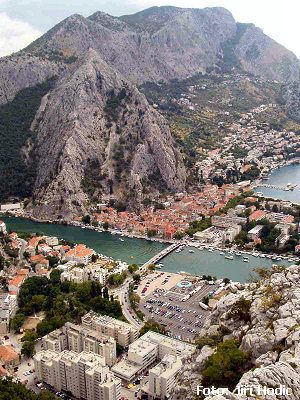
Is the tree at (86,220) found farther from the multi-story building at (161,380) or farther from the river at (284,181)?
the multi-story building at (161,380)

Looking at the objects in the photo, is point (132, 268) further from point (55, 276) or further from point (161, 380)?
point (161, 380)

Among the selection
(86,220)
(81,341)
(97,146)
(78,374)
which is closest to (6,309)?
(81,341)

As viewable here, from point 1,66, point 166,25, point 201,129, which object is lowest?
point 201,129

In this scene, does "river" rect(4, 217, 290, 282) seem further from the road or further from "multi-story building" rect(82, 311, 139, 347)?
"multi-story building" rect(82, 311, 139, 347)

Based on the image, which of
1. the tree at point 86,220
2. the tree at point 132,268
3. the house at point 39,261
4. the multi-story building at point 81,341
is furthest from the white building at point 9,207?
the multi-story building at point 81,341

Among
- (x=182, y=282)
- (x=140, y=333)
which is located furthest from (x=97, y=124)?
(x=140, y=333)

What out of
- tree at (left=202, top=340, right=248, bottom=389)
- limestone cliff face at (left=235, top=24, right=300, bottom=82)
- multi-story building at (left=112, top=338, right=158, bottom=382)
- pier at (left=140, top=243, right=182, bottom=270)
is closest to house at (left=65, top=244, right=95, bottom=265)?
pier at (left=140, top=243, right=182, bottom=270)

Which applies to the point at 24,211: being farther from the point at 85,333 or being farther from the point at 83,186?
the point at 85,333
